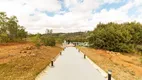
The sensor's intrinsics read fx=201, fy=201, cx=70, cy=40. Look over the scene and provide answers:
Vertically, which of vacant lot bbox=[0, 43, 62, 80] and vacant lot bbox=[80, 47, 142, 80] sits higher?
vacant lot bbox=[0, 43, 62, 80]

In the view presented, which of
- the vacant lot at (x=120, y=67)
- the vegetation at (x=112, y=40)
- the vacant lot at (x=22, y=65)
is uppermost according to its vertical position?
the vegetation at (x=112, y=40)

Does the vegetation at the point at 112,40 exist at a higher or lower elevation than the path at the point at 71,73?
higher

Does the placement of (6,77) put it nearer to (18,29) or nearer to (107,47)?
(107,47)

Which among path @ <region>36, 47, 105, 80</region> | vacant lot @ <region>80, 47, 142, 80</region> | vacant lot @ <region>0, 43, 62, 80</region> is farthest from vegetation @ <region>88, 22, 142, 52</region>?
path @ <region>36, 47, 105, 80</region>

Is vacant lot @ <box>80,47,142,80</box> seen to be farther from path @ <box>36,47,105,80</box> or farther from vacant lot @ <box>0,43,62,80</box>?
vacant lot @ <box>0,43,62,80</box>

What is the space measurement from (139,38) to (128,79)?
3256 cm

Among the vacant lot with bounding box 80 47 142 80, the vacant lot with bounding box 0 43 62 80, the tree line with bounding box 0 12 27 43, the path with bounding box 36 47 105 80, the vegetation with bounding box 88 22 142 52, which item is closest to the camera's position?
the path with bounding box 36 47 105 80

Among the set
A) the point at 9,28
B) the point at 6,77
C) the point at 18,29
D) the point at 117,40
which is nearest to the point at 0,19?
the point at 9,28

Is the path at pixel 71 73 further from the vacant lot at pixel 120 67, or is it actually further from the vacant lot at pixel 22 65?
the vacant lot at pixel 120 67

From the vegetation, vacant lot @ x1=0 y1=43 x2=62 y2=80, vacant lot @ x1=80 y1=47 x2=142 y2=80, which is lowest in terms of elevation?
vacant lot @ x1=80 y1=47 x2=142 y2=80

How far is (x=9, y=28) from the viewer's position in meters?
44.7

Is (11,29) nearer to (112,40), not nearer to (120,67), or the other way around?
(112,40)

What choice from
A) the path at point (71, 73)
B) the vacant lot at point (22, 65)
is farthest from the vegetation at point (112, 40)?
the path at point (71, 73)

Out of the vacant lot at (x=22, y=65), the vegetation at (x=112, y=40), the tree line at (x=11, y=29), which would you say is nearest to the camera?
the vacant lot at (x=22, y=65)
